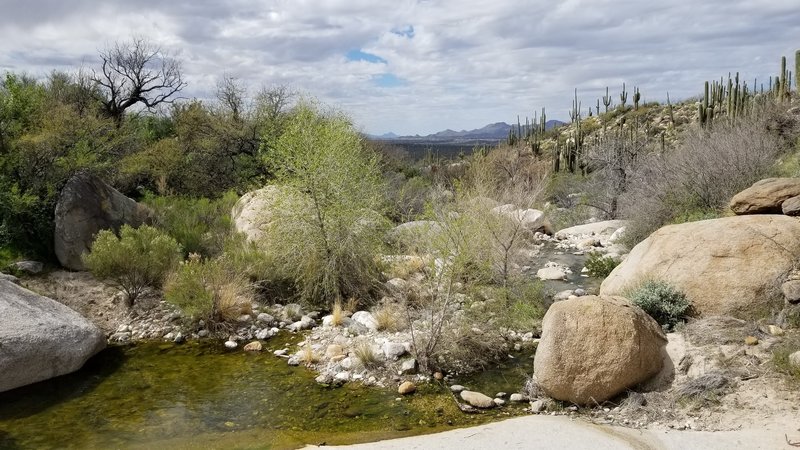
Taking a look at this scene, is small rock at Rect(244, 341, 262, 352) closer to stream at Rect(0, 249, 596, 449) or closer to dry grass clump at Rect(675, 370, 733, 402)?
stream at Rect(0, 249, 596, 449)

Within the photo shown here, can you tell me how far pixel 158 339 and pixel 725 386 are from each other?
9427mm

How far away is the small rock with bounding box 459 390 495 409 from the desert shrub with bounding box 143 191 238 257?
7.83 meters

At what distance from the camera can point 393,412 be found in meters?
7.94

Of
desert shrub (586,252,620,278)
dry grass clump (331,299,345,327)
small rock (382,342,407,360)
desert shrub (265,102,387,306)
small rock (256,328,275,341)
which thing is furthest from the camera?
desert shrub (586,252,620,278)

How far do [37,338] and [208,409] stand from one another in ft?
10.1

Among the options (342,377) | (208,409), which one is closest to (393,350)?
(342,377)

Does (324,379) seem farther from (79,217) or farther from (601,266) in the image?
(601,266)

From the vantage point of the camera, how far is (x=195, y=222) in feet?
48.5

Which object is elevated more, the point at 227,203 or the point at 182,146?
the point at 182,146

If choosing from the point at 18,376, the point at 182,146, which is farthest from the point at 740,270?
the point at 182,146

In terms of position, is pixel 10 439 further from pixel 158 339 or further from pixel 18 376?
pixel 158 339

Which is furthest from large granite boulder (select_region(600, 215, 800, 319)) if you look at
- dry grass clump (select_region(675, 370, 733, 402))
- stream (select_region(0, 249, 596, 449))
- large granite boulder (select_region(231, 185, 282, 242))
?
large granite boulder (select_region(231, 185, 282, 242))

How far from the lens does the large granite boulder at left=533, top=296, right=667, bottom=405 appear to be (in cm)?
774

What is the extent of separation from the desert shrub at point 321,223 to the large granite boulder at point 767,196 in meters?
7.32
